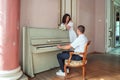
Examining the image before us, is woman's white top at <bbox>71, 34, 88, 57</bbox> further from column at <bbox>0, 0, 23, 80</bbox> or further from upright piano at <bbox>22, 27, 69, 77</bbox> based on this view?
column at <bbox>0, 0, 23, 80</bbox>

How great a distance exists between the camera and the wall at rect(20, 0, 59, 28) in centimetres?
362

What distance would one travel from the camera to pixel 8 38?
2725mm

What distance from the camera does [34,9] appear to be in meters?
3.79

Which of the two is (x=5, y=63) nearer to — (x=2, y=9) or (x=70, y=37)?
(x=2, y=9)

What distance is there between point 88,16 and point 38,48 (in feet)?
12.9

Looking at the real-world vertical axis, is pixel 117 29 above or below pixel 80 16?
below

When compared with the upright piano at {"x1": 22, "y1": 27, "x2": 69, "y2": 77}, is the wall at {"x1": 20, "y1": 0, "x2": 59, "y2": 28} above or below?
above

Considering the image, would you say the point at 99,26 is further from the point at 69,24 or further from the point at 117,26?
the point at 69,24

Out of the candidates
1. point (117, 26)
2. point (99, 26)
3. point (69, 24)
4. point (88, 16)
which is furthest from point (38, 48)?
point (117, 26)

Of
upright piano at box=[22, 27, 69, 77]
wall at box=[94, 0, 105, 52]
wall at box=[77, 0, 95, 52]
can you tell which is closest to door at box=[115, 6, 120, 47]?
wall at box=[94, 0, 105, 52]

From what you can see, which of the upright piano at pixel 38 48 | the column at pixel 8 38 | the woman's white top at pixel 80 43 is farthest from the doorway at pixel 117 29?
the column at pixel 8 38

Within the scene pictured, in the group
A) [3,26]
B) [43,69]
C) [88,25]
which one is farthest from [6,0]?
[88,25]

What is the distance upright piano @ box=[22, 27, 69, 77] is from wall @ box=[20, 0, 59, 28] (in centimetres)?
42

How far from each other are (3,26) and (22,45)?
0.84 m
